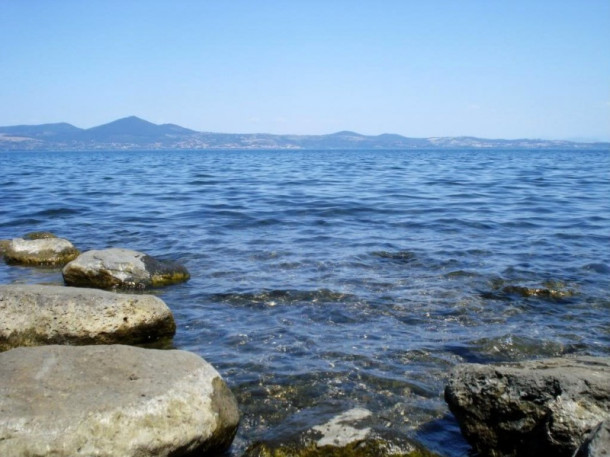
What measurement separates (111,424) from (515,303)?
22.6ft

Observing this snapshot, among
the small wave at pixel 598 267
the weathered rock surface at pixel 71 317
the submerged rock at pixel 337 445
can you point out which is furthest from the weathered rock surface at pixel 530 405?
the small wave at pixel 598 267

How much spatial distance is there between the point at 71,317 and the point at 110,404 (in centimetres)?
284

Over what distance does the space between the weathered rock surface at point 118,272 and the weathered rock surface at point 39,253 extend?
224cm

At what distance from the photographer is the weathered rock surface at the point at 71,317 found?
21.5ft

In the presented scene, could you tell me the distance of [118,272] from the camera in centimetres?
983

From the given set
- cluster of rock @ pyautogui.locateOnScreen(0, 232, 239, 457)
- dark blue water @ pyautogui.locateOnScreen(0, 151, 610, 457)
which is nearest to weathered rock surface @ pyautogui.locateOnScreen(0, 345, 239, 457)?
cluster of rock @ pyautogui.locateOnScreen(0, 232, 239, 457)

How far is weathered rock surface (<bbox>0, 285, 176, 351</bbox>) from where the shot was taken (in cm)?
657

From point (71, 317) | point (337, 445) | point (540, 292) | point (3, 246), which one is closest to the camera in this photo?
point (337, 445)

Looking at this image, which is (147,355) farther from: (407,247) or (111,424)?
(407,247)

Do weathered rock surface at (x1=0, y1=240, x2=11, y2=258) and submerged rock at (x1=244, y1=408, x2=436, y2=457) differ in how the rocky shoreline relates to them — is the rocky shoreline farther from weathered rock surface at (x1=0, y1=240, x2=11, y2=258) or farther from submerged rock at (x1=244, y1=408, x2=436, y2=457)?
weathered rock surface at (x1=0, y1=240, x2=11, y2=258)

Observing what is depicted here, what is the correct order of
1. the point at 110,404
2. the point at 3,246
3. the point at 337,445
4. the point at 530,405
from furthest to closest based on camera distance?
the point at 3,246 → the point at 337,445 → the point at 530,405 → the point at 110,404

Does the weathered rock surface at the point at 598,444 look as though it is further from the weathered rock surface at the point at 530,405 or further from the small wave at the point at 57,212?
the small wave at the point at 57,212

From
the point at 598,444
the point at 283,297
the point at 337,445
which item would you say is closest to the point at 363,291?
the point at 283,297

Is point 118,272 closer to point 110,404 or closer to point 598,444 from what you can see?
point 110,404
